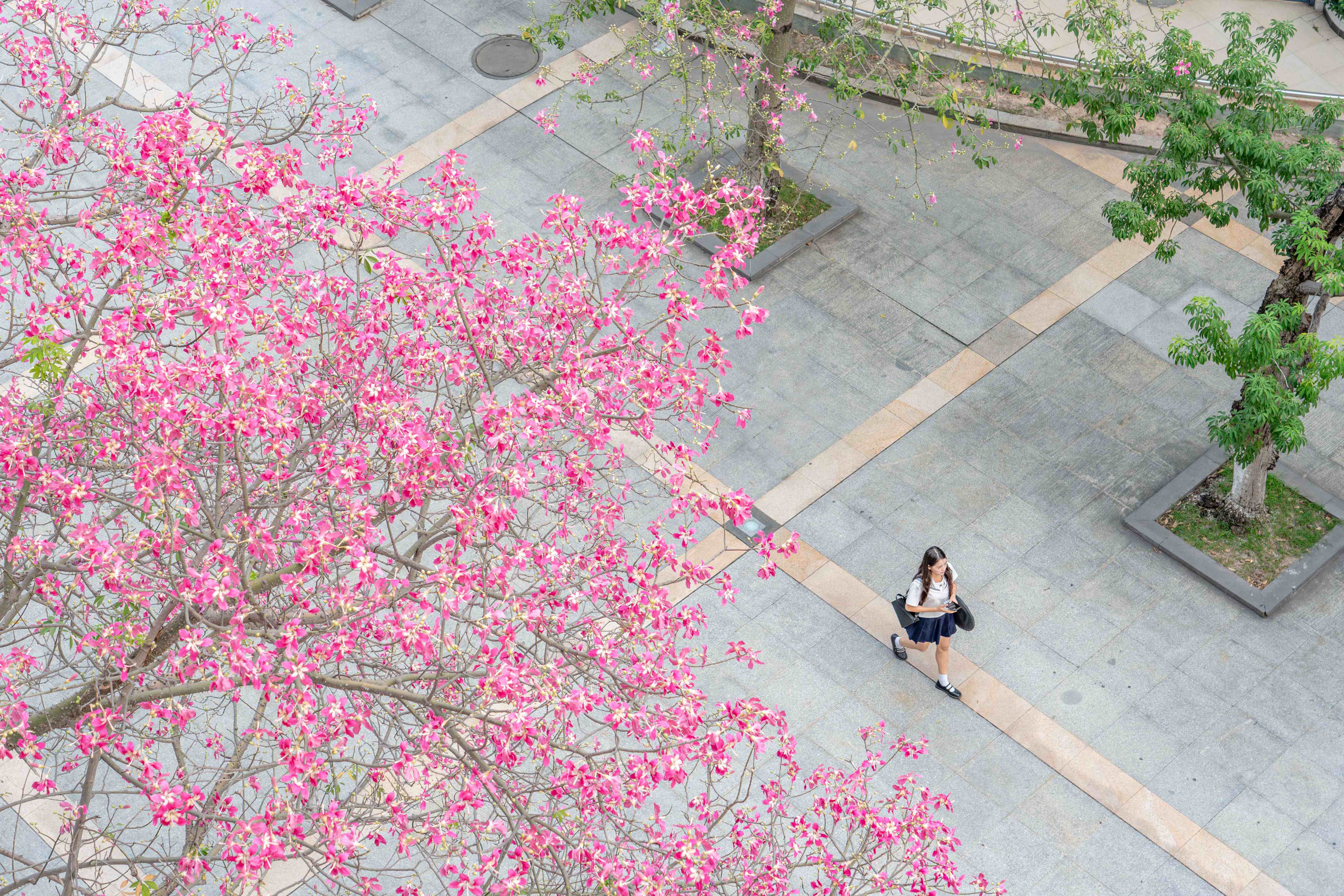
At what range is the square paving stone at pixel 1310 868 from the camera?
1061 cm

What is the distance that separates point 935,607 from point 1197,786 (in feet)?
8.44

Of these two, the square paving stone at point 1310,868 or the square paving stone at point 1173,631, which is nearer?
the square paving stone at point 1310,868

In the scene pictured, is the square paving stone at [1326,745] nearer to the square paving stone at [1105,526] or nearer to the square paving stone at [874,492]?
the square paving stone at [1105,526]

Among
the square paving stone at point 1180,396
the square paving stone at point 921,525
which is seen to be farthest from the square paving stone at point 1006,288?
the square paving stone at point 921,525

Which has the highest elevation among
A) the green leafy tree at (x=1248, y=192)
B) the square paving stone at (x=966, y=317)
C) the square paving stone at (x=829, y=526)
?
the green leafy tree at (x=1248, y=192)

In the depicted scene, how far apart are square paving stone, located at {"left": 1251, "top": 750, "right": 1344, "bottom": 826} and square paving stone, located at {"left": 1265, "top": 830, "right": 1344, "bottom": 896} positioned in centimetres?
21

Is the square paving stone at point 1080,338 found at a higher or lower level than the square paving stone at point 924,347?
higher

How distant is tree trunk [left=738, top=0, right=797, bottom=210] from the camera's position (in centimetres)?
1461

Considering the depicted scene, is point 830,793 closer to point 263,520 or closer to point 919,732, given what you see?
point 919,732

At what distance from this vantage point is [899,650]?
12.2 m

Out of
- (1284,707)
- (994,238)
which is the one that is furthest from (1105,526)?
(994,238)

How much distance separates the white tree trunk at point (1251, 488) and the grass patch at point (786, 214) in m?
5.71

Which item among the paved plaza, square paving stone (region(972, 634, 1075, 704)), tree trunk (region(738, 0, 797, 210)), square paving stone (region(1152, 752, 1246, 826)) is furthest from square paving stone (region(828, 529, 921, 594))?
tree trunk (region(738, 0, 797, 210))

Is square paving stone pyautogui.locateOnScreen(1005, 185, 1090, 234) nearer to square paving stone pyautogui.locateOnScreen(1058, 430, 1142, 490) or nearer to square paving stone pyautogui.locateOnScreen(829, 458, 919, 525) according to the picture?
square paving stone pyautogui.locateOnScreen(1058, 430, 1142, 490)
